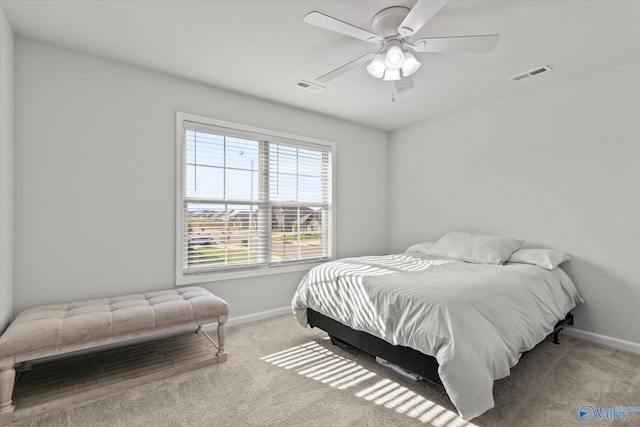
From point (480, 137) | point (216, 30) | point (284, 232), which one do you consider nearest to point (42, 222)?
point (216, 30)

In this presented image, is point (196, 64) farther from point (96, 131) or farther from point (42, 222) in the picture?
point (42, 222)

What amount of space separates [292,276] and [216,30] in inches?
105

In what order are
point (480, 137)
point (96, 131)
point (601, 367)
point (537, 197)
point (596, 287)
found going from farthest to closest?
point (480, 137)
point (537, 197)
point (596, 287)
point (96, 131)
point (601, 367)

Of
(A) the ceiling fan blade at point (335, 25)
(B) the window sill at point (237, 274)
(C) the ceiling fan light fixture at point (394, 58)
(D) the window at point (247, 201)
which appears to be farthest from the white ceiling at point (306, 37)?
(B) the window sill at point (237, 274)

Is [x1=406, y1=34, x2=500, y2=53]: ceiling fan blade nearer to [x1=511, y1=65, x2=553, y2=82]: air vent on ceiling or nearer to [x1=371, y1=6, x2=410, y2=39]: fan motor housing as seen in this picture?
[x1=371, y1=6, x2=410, y2=39]: fan motor housing

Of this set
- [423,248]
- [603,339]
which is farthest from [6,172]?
[603,339]

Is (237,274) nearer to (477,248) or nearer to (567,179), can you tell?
(477,248)

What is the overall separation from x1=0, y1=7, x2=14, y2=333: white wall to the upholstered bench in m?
0.20

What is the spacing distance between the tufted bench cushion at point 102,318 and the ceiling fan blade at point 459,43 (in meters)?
A: 2.44

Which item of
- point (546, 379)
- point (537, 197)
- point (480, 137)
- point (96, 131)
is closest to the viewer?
point (546, 379)

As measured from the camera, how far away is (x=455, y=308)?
1826 mm

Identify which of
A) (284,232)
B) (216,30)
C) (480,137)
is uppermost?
(216,30)

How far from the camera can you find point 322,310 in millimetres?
2758

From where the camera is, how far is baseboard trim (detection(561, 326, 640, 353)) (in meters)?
2.74
